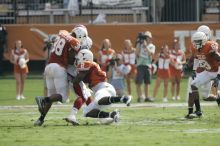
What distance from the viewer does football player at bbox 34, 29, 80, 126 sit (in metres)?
15.0

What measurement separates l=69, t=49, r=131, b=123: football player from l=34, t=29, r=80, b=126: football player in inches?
9.0

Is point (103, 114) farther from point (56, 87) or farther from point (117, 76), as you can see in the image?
point (117, 76)

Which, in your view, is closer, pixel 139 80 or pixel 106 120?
pixel 106 120

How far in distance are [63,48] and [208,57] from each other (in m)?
3.17

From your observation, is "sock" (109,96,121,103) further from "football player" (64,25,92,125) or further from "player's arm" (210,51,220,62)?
"player's arm" (210,51,220,62)

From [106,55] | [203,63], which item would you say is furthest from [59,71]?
[106,55]

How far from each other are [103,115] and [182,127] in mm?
1534

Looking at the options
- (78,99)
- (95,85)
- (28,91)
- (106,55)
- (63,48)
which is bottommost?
(28,91)

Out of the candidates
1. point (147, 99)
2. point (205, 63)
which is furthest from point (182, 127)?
point (147, 99)

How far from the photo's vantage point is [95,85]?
49.7 ft

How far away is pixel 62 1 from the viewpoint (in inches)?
1205

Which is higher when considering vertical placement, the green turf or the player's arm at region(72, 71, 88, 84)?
the player's arm at region(72, 71, 88, 84)

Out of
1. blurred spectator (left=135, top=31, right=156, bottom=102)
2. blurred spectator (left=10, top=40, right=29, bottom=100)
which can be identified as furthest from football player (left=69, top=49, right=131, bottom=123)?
blurred spectator (left=10, top=40, right=29, bottom=100)

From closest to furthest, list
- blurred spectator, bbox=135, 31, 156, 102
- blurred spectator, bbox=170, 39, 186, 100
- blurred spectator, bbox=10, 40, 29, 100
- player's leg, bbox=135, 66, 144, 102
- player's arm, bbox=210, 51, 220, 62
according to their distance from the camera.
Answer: player's arm, bbox=210, 51, 220, 62 → player's leg, bbox=135, 66, 144, 102 → blurred spectator, bbox=135, 31, 156, 102 → blurred spectator, bbox=170, 39, 186, 100 → blurred spectator, bbox=10, 40, 29, 100
